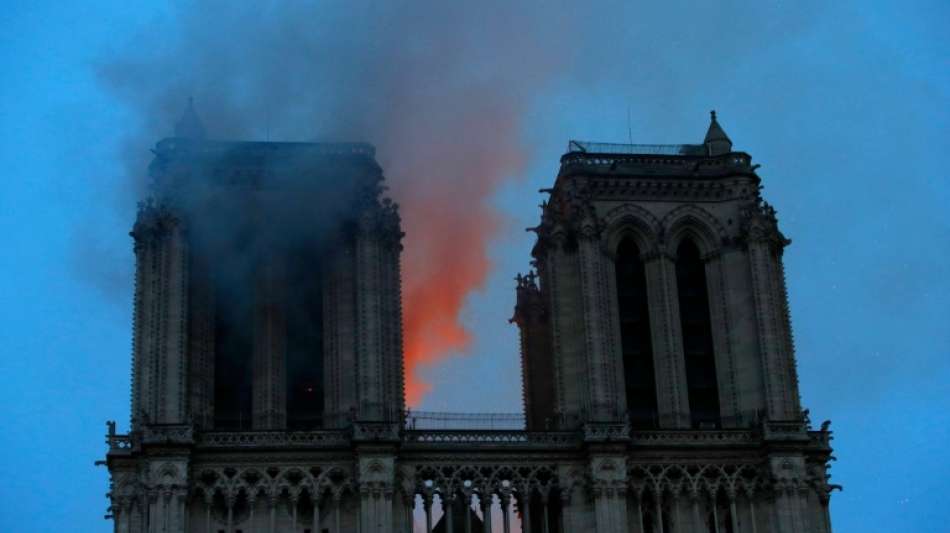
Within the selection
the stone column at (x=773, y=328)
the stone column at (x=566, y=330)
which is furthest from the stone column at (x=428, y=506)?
the stone column at (x=773, y=328)

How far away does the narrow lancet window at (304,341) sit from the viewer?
222ft

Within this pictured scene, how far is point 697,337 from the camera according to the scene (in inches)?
2835

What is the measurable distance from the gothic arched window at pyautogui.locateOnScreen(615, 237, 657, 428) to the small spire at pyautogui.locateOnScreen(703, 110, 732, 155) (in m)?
6.11

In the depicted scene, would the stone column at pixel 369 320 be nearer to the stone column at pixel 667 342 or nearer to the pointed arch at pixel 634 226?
the pointed arch at pixel 634 226

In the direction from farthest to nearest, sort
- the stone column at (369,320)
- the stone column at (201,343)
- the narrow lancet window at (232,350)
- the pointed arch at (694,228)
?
the pointed arch at (694,228)
the narrow lancet window at (232,350)
the stone column at (201,343)
the stone column at (369,320)

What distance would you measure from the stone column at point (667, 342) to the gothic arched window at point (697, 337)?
81 centimetres

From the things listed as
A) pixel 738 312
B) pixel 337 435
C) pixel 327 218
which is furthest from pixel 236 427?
pixel 738 312

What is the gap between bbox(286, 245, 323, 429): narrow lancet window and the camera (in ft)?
222

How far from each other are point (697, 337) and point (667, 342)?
219cm

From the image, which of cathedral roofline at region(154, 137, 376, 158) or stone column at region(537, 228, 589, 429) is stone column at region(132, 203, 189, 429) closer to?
cathedral roofline at region(154, 137, 376, 158)

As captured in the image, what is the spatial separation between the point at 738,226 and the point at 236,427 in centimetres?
2153

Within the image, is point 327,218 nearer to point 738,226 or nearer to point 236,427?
point 236,427

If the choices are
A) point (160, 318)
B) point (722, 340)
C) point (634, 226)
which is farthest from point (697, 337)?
point (160, 318)

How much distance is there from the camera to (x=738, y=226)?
7212 centimetres
